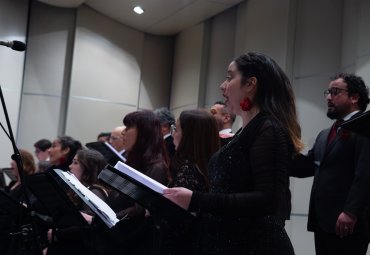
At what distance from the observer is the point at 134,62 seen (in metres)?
8.39

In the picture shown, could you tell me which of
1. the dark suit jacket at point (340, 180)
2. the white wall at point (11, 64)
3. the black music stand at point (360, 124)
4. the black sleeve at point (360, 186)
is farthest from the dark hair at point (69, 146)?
the black music stand at point (360, 124)

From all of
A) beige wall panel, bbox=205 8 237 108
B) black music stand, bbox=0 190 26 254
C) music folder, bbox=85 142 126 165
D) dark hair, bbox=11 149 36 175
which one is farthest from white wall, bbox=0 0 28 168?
black music stand, bbox=0 190 26 254

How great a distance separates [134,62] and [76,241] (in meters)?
5.39

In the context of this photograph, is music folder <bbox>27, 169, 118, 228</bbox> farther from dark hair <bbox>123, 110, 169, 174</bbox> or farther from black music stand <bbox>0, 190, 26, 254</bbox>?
black music stand <bbox>0, 190, 26, 254</bbox>

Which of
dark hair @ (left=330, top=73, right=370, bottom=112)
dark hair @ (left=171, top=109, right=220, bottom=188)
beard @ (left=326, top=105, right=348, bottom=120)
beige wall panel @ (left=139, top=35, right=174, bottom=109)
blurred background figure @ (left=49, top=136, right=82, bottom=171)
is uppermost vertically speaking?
beige wall panel @ (left=139, top=35, right=174, bottom=109)

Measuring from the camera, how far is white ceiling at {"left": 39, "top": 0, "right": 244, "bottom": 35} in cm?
712

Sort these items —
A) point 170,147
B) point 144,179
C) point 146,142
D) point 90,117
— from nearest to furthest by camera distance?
point 144,179 → point 146,142 → point 170,147 → point 90,117

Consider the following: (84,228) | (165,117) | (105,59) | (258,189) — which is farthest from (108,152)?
(105,59)

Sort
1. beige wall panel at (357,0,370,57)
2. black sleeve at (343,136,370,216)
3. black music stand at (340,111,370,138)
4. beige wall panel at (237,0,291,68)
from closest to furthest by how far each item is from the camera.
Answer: black music stand at (340,111,370,138) < black sleeve at (343,136,370,216) < beige wall panel at (357,0,370,57) < beige wall panel at (237,0,291,68)

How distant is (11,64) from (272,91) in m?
6.06

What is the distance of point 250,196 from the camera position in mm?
1612

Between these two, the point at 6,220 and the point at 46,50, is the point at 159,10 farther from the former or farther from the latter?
the point at 6,220

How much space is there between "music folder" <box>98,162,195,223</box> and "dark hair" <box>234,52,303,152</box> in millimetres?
449

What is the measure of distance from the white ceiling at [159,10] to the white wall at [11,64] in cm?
44
